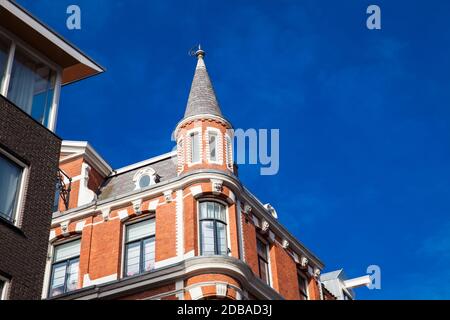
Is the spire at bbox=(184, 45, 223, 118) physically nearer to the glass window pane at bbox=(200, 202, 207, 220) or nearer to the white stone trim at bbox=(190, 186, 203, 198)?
the white stone trim at bbox=(190, 186, 203, 198)

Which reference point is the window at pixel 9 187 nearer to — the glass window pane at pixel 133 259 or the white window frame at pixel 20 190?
the white window frame at pixel 20 190

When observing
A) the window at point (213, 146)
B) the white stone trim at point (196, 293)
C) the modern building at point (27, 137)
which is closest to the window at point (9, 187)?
the modern building at point (27, 137)

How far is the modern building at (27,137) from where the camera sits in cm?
2069

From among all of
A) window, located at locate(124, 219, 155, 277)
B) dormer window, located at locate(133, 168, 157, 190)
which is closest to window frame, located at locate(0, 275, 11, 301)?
window, located at locate(124, 219, 155, 277)

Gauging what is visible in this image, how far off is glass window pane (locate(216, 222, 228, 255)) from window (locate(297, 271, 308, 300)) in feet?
21.6

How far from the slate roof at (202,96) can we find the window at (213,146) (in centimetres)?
112

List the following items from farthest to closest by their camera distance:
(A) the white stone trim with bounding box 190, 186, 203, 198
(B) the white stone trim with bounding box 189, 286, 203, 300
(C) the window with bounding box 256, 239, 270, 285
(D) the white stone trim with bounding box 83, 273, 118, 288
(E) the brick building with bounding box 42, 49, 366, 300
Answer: (C) the window with bounding box 256, 239, 270, 285
(A) the white stone trim with bounding box 190, 186, 203, 198
(D) the white stone trim with bounding box 83, 273, 118, 288
(E) the brick building with bounding box 42, 49, 366, 300
(B) the white stone trim with bounding box 189, 286, 203, 300

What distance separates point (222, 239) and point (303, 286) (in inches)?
293

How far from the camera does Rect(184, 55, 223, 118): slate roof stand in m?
35.3

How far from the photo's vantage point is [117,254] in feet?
107

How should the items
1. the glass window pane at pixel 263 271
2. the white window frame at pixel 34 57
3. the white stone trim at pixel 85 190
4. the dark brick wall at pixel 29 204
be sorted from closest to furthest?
the dark brick wall at pixel 29 204 → the white window frame at pixel 34 57 → the glass window pane at pixel 263 271 → the white stone trim at pixel 85 190

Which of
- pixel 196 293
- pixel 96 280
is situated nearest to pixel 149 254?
pixel 96 280
